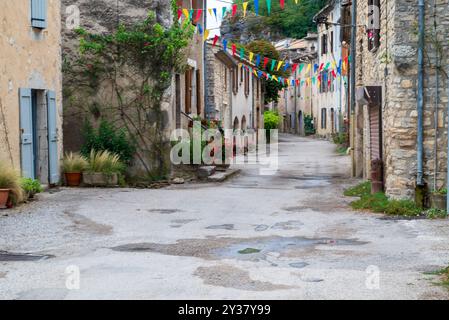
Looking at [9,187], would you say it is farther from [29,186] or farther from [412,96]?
[412,96]

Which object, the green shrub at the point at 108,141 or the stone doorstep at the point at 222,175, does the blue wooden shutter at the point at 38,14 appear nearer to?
the green shrub at the point at 108,141

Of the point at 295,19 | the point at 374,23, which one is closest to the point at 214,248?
the point at 374,23

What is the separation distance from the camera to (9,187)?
1133cm

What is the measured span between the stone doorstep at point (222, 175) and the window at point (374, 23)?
16.6 feet

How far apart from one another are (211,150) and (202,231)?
31.6 feet

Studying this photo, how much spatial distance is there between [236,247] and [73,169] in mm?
7958

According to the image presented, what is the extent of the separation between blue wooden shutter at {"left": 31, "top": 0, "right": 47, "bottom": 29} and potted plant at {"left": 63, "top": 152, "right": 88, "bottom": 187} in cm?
319

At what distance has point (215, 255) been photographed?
7719mm

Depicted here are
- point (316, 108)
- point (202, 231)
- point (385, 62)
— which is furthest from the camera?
point (316, 108)

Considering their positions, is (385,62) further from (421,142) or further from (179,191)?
(179,191)

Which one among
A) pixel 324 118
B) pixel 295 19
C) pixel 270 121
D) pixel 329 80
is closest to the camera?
pixel 270 121

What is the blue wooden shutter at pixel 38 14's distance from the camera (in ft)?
43.9

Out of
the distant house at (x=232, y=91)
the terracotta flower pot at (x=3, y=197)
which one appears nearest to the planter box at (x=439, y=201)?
the terracotta flower pot at (x=3, y=197)
